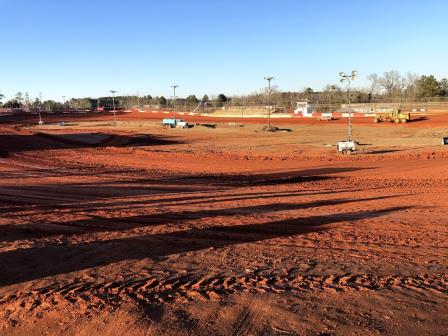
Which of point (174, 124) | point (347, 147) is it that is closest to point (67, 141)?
point (174, 124)

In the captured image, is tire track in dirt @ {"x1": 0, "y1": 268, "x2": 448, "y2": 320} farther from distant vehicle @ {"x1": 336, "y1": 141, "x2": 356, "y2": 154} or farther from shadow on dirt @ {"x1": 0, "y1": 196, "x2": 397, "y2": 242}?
distant vehicle @ {"x1": 336, "y1": 141, "x2": 356, "y2": 154}

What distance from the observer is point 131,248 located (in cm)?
807

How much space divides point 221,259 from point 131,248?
1.77 meters

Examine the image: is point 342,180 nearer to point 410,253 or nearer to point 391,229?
point 391,229

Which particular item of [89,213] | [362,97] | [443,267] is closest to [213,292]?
[443,267]

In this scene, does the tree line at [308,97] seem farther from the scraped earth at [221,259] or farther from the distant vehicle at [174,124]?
the scraped earth at [221,259]

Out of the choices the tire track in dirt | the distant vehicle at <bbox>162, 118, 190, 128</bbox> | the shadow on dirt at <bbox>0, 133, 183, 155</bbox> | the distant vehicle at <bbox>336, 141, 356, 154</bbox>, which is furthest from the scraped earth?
the distant vehicle at <bbox>162, 118, 190, 128</bbox>

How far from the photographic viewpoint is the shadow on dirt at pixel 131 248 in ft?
22.9

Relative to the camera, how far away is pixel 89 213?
1141 cm

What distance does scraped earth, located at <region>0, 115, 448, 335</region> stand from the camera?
5.09m

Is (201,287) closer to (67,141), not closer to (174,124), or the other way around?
(67,141)

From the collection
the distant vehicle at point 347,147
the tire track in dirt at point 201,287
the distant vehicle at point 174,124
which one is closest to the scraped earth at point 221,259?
the tire track in dirt at point 201,287

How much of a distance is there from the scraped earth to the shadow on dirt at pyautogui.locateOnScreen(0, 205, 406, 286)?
0.03 metres

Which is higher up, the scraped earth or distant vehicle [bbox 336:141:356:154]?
the scraped earth
